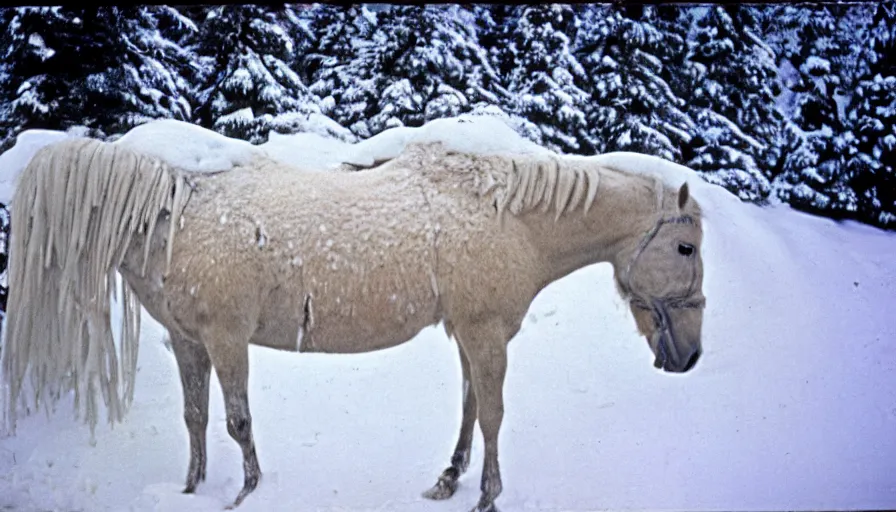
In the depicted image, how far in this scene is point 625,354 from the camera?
3.33 metres

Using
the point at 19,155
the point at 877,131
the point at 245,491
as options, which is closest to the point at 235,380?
the point at 245,491

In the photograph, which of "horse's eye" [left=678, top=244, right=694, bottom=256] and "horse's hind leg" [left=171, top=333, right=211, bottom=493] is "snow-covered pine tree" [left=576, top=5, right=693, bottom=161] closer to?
"horse's eye" [left=678, top=244, right=694, bottom=256]

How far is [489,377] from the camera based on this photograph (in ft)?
9.13

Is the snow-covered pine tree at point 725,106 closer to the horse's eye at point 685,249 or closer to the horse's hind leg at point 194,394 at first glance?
the horse's eye at point 685,249

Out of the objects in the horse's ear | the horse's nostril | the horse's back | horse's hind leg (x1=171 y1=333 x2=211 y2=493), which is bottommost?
horse's hind leg (x1=171 y1=333 x2=211 y2=493)

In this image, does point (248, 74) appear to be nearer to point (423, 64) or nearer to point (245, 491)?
point (423, 64)

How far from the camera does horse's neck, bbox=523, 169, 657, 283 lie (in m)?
2.89

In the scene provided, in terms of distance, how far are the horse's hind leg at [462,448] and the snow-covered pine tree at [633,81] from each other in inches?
50.3

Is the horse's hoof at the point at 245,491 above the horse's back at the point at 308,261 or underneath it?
underneath

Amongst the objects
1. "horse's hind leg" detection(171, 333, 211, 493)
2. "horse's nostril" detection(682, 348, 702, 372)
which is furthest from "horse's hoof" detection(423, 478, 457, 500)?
"horse's nostril" detection(682, 348, 702, 372)

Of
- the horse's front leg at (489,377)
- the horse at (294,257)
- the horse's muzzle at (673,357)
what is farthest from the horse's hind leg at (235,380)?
the horse's muzzle at (673,357)

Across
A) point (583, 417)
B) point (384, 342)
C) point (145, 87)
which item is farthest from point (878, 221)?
point (145, 87)

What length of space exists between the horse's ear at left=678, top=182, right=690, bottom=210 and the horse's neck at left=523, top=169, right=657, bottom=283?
9 cm

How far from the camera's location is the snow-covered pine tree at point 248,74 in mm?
3363
